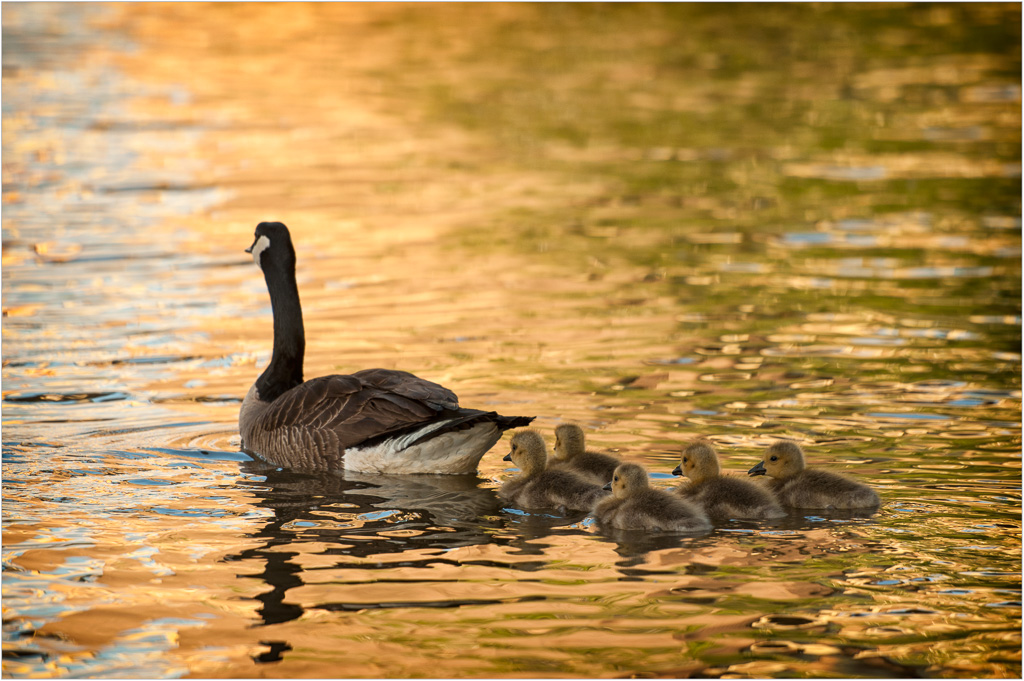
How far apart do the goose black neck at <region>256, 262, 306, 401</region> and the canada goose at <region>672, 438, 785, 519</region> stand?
3.91 metres

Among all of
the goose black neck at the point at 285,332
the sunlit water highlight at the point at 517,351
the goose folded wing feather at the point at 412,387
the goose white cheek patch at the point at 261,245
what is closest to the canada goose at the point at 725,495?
the sunlit water highlight at the point at 517,351

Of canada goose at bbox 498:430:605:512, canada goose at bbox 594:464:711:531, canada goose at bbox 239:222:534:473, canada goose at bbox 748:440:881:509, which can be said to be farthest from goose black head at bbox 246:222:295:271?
canada goose at bbox 748:440:881:509

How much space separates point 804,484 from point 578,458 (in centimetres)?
157

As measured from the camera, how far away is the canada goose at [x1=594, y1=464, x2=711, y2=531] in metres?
8.74

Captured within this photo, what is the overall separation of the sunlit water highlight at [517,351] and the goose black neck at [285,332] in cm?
73

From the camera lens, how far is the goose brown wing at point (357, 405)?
10.1 metres

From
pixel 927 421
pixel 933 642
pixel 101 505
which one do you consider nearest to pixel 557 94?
pixel 927 421

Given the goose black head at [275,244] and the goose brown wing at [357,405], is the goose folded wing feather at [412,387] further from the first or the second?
the goose black head at [275,244]

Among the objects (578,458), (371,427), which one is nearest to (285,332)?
(371,427)

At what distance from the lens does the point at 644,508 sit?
8734 mm

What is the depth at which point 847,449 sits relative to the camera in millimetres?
10547

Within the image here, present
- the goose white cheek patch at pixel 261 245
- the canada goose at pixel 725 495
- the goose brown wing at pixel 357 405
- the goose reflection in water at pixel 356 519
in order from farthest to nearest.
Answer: the goose white cheek patch at pixel 261 245 → the goose brown wing at pixel 357 405 → the canada goose at pixel 725 495 → the goose reflection in water at pixel 356 519

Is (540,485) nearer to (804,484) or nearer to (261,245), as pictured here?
(804,484)

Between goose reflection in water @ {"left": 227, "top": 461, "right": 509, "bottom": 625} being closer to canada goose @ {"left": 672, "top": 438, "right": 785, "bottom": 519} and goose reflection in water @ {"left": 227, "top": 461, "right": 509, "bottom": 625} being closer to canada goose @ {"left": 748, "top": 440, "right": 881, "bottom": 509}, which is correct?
canada goose @ {"left": 672, "top": 438, "right": 785, "bottom": 519}
